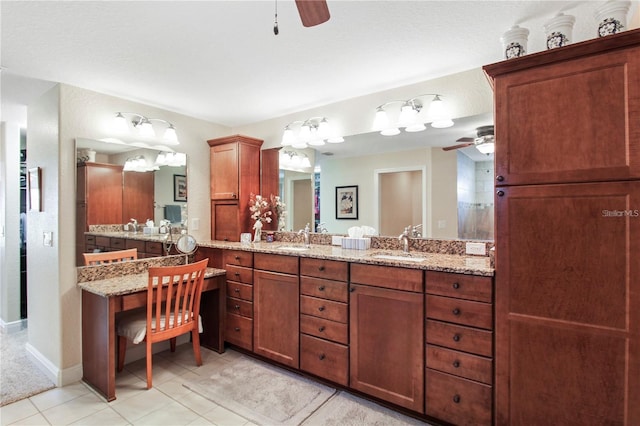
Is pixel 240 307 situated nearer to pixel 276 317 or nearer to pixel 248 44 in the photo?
pixel 276 317

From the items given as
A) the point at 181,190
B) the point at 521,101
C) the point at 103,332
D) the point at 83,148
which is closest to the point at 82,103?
the point at 83,148

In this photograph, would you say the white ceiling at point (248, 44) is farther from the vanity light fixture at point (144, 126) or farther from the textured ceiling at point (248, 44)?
the vanity light fixture at point (144, 126)

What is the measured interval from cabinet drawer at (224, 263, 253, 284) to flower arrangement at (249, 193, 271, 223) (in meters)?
0.66

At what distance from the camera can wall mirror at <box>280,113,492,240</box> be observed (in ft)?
7.89

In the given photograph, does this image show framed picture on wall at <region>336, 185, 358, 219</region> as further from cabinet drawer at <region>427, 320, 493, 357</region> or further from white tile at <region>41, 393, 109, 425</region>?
white tile at <region>41, 393, 109, 425</region>

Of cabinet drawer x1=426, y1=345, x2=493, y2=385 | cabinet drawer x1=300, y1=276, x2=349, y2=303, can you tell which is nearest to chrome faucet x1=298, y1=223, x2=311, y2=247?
cabinet drawer x1=300, y1=276, x2=349, y2=303

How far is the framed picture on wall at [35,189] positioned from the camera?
9.04 feet

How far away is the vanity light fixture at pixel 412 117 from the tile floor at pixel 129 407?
7.99ft

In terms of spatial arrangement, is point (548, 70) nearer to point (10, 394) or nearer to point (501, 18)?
point (501, 18)

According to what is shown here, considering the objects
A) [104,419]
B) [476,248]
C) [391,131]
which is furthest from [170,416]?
[391,131]

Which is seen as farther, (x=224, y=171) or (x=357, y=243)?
(x=224, y=171)

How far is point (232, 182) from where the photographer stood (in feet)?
11.6

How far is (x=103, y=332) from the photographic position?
7.62 feet

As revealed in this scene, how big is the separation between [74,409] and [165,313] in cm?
79
